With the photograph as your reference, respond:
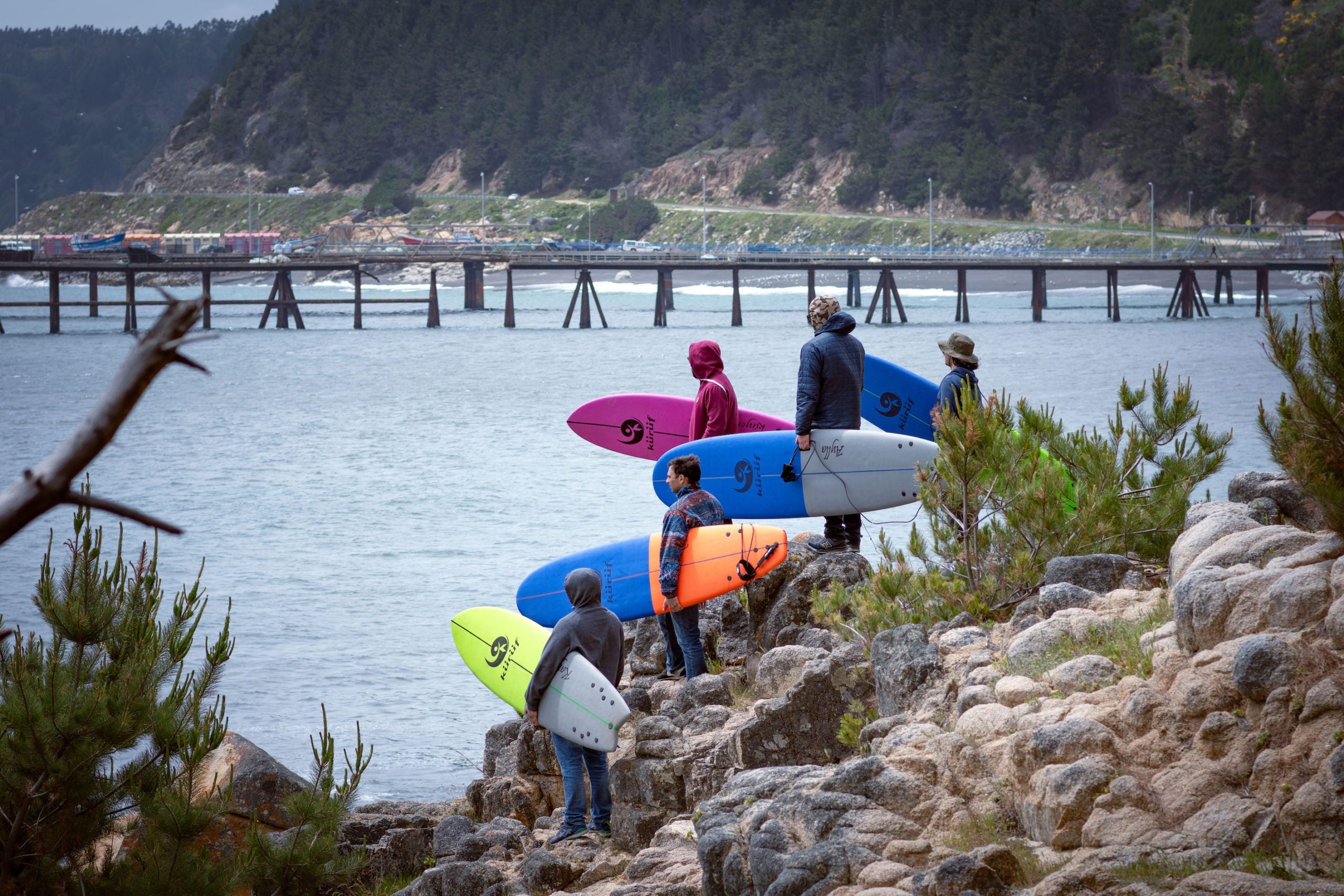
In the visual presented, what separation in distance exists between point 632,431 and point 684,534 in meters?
4.35

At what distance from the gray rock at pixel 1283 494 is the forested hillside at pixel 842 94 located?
91.8 m

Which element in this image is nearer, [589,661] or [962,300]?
[589,661]

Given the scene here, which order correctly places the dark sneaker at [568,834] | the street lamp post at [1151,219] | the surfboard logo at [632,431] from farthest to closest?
the street lamp post at [1151,219]
the surfboard logo at [632,431]
the dark sneaker at [568,834]

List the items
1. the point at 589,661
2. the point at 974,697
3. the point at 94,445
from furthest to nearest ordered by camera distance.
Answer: the point at 589,661
the point at 974,697
the point at 94,445

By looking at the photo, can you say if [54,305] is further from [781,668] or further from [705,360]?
[781,668]

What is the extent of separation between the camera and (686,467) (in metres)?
8.43

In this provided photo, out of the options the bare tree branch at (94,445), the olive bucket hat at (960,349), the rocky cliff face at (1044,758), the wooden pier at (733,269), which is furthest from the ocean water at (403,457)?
the bare tree branch at (94,445)

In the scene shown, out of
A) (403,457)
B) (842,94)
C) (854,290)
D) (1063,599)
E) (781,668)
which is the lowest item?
(403,457)

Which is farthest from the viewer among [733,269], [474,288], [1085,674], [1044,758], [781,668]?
[474,288]

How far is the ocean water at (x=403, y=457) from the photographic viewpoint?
1419cm

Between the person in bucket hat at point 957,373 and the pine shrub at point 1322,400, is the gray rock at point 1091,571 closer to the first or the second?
the person in bucket hat at point 957,373

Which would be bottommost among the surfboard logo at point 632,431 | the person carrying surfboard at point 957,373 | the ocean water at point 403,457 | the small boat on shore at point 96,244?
the ocean water at point 403,457

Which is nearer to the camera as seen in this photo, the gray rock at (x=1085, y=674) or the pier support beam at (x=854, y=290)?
the gray rock at (x=1085, y=674)

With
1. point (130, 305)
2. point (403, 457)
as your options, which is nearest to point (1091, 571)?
point (403, 457)
